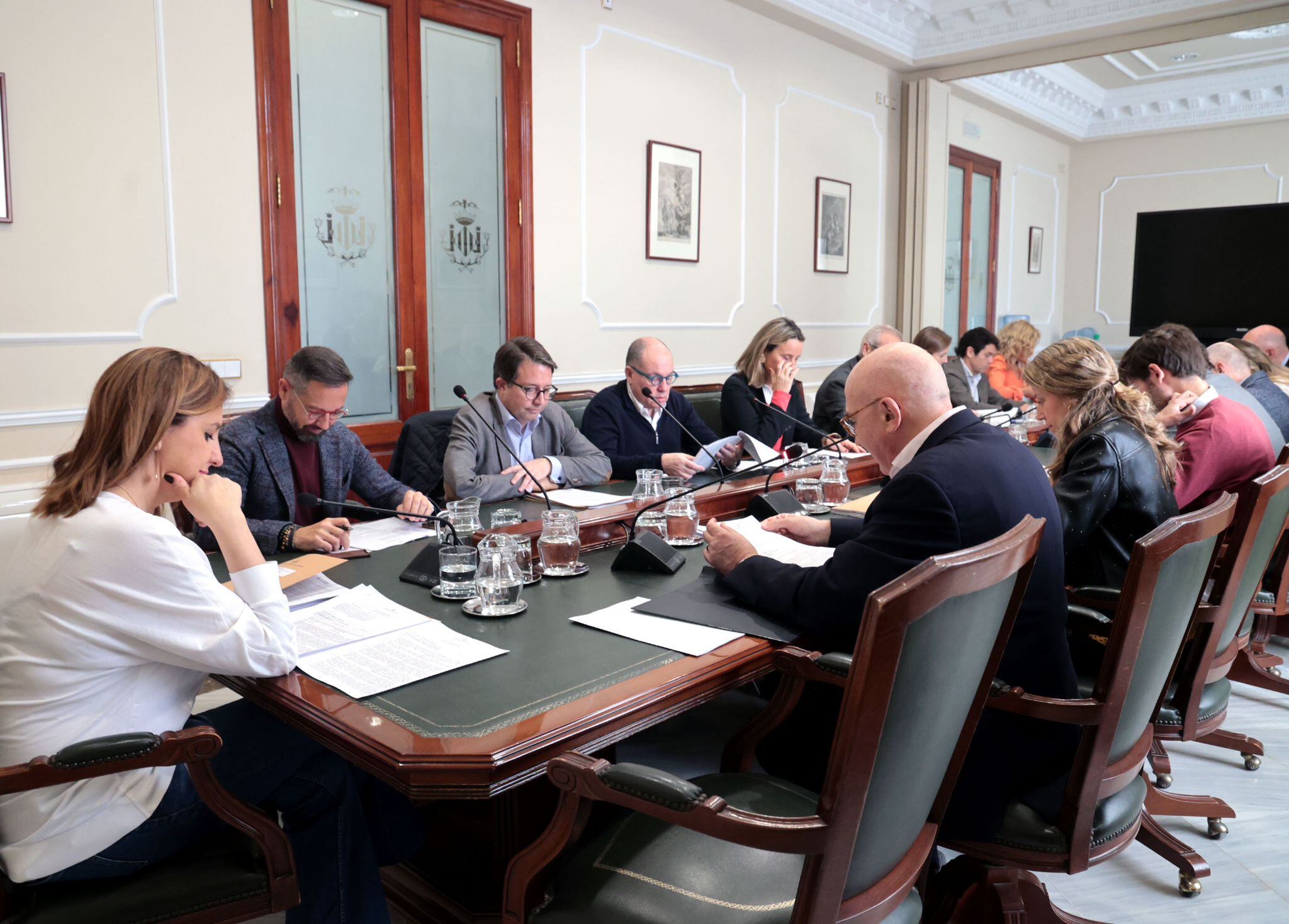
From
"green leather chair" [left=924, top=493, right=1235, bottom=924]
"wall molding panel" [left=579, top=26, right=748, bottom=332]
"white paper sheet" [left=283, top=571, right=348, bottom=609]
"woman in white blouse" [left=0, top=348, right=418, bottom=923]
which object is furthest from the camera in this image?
"wall molding panel" [left=579, top=26, right=748, bottom=332]

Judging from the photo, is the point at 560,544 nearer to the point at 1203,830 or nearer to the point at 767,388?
the point at 1203,830

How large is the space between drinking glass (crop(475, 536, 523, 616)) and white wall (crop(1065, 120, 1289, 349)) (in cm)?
815

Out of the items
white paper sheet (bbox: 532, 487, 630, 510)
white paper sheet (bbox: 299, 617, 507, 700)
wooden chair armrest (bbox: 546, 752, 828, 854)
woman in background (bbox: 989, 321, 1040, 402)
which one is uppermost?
woman in background (bbox: 989, 321, 1040, 402)

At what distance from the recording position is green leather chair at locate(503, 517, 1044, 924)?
958mm

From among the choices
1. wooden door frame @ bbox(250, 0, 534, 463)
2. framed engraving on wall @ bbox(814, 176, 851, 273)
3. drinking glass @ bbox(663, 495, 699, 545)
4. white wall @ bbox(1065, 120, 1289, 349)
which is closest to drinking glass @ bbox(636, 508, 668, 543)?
drinking glass @ bbox(663, 495, 699, 545)

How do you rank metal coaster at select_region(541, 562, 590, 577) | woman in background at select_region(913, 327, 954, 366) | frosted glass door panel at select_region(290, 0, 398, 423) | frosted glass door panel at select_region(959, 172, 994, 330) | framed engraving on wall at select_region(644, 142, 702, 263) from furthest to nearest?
frosted glass door panel at select_region(959, 172, 994, 330) < woman in background at select_region(913, 327, 954, 366) < framed engraving on wall at select_region(644, 142, 702, 263) < frosted glass door panel at select_region(290, 0, 398, 423) < metal coaster at select_region(541, 562, 590, 577)

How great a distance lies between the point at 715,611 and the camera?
1587 millimetres

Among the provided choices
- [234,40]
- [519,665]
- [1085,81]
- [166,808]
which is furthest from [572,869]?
[1085,81]

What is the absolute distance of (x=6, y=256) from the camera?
2693 mm

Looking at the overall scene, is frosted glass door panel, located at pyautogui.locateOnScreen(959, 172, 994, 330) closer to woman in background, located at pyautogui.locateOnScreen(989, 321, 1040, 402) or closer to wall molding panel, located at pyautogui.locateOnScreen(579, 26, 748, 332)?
woman in background, located at pyautogui.locateOnScreen(989, 321, 1040, 402)

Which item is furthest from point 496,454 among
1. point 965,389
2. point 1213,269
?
point 1213,269

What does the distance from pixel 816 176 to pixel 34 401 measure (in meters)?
4.26

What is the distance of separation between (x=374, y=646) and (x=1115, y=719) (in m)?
1.08

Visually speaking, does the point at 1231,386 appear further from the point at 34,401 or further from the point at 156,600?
the point at 34,401
